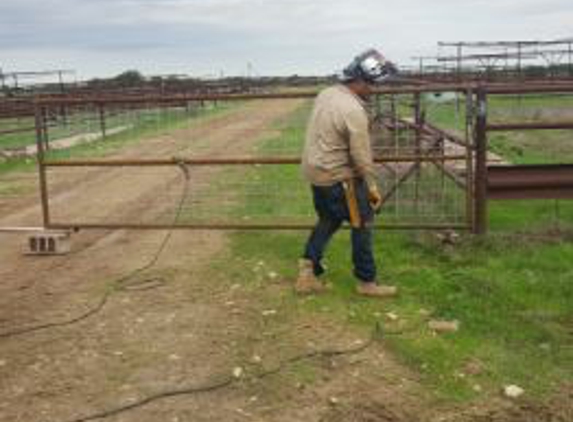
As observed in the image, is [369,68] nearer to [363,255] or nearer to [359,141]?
[359,141]

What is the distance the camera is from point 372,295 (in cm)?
756

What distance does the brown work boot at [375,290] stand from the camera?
7520mm

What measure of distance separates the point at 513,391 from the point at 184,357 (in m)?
2.06

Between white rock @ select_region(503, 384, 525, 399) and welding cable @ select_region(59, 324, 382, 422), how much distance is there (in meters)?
1.06

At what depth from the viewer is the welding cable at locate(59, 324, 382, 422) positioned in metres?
5.42

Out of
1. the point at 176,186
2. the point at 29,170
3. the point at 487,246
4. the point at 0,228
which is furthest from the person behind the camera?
the point at 29,170

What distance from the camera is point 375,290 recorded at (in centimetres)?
754

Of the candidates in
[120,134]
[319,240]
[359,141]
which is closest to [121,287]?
[319,240]

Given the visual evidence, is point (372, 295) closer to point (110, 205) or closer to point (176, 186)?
point (110, 205)

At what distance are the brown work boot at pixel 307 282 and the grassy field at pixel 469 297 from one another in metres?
0.10

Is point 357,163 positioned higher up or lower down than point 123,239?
higher up

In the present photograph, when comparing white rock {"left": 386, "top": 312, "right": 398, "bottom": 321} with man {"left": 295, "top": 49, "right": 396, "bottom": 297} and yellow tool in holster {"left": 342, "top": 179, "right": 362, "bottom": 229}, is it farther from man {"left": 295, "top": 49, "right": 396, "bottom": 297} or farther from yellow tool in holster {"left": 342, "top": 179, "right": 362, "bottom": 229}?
yellow tool in holster {"left": 342, "top": 179, "right": 362, "bottom": 229}

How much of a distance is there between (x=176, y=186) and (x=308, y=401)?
9.50 metres

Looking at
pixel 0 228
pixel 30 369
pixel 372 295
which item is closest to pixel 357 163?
pixel 372 295
